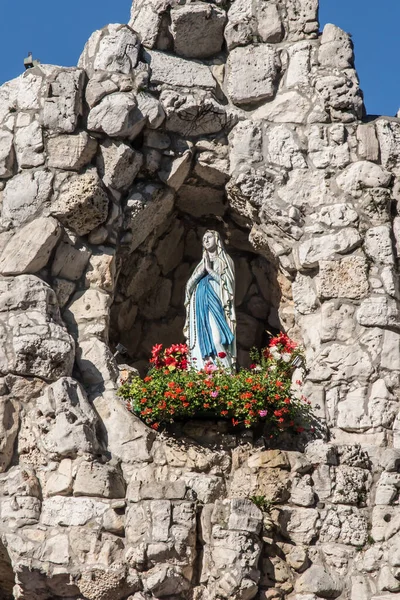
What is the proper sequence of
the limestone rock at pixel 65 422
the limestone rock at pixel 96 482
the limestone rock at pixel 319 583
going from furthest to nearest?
the limestone rock at pixel 65 422
the limestone rock at pixel 96 482
the limestone rock at pixel 319 583

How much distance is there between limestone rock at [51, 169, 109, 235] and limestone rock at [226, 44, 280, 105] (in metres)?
1.86

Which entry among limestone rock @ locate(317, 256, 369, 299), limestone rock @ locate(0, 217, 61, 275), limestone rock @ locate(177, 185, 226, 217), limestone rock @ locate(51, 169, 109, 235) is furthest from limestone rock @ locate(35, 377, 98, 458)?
limestone rock @ locate(177, 185, 226, 217)

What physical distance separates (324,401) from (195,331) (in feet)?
4.55

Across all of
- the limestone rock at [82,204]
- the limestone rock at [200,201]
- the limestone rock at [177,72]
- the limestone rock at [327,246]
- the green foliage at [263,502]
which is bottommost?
the green foliage at [263,502]

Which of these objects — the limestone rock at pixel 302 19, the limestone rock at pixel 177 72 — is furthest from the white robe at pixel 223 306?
the limestone rock at pixel 302 19

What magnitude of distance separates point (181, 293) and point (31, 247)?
7.61 feet

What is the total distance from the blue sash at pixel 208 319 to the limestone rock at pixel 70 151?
1.69 meters

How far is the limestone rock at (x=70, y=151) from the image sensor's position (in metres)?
11.3

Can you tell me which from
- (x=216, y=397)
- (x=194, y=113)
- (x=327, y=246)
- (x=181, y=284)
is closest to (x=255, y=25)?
(x=194, y=113)

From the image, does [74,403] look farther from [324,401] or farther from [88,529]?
[324,401]

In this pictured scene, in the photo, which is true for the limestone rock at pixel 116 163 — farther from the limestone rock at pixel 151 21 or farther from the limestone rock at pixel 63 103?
the limestone rock at pixel 151 21

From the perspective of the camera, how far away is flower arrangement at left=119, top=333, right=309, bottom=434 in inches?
400

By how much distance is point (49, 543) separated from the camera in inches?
384

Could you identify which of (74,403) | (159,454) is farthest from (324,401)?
(74,403)
